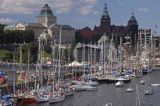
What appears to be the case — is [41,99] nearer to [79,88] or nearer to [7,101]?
[7,101]

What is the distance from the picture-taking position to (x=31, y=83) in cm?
7650

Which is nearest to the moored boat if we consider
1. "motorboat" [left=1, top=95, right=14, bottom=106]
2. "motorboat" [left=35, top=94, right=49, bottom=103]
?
"motorboat" [left=35, top=94, right=49, bottom=103]

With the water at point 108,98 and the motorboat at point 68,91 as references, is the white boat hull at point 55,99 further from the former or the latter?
the motorboat at point 68,91

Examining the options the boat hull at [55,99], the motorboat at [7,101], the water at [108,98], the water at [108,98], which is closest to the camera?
the motorboat at [7,101]

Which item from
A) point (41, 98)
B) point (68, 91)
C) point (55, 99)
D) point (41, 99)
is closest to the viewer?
point (41, 99)

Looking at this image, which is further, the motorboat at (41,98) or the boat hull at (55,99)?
the boat hull at (55,99)

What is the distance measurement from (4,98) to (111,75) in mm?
53775

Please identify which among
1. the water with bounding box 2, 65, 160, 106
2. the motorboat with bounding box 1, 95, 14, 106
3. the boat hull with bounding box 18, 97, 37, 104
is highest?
the motorboat with bounding box 1, 95, 14, 106

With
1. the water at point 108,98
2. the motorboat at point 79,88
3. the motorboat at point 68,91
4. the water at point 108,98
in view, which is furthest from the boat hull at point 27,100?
the motorboat at point 79,88

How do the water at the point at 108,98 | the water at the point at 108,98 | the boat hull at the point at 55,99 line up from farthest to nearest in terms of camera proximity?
the water at the point at 108,98, the water at the point at 108,98, the boat hull at the point at 55,99

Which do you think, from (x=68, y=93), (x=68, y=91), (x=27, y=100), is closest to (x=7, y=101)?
(x=27, y=100)

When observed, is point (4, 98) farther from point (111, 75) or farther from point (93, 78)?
point (111, 75)

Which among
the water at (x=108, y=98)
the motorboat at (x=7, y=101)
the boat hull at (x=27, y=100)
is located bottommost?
the water at (x=108, y=98)

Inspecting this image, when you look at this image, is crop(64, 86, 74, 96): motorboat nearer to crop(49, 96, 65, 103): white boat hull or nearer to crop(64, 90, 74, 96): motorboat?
crop(64, 90, 74, 96): motorboat
